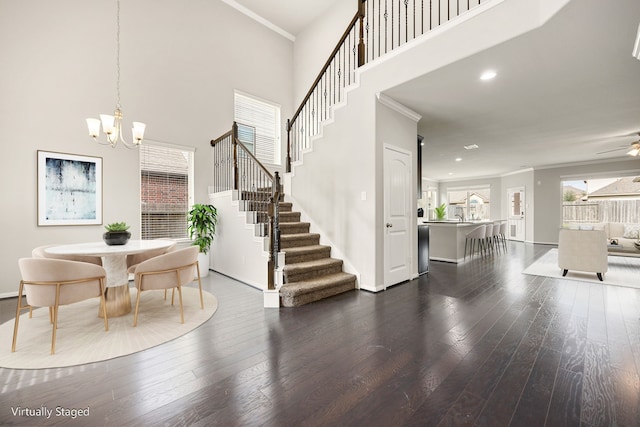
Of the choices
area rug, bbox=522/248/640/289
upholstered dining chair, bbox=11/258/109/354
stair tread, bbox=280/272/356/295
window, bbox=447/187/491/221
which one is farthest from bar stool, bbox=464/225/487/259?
upholstered dining chair, bbox=11/258/109/354

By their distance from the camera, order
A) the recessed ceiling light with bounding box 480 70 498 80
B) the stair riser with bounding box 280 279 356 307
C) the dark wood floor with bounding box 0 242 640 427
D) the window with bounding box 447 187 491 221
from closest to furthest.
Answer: the dark wood floor with bounding box 0 242 640 427 < the recessed ceiling light with bounding box 480 70 498 80 < the stair riser with bounding box 280 279 356 307 < the window with bounding box 447 187 491 221

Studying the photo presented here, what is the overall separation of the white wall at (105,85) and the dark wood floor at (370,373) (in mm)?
1591

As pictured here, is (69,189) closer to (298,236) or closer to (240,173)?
(240,173)

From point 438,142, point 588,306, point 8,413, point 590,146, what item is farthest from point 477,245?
point 8,413

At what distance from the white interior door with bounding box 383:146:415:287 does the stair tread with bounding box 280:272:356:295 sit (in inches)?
26.6

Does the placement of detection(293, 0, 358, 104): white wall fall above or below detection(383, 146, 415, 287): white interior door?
above

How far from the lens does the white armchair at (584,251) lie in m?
4.70

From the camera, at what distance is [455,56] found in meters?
3.09

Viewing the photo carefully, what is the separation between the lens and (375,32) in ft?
18.3

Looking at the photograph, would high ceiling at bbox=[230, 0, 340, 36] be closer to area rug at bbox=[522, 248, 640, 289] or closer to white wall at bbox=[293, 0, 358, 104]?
white wall at bbox=[293, 0, 358, 104]

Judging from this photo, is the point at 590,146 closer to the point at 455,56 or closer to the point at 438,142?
the point at 438,142

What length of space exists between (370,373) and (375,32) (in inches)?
240

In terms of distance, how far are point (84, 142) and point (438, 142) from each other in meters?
7.13

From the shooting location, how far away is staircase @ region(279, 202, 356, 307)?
3575mm
